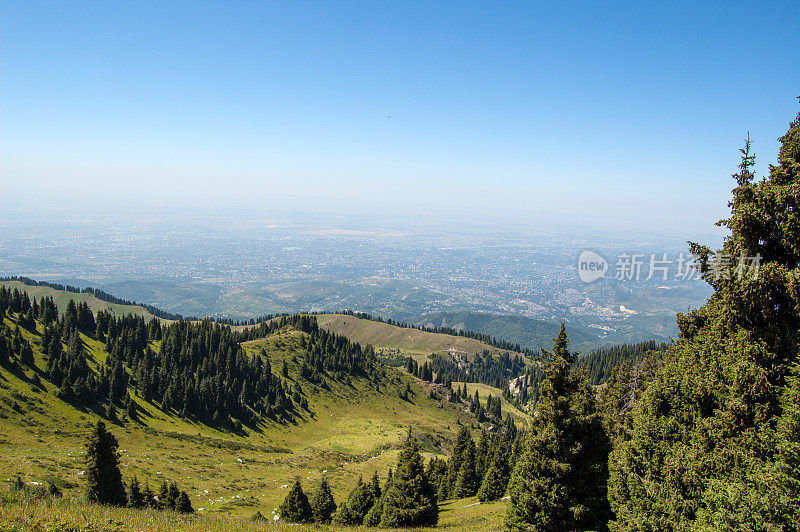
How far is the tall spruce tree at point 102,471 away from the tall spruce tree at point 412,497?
24.9 metres

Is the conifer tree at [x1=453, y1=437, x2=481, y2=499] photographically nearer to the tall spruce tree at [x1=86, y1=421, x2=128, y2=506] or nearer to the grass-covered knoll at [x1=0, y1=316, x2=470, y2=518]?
the grass-covered knoll at [x1=0, y1=316, x2=470, y2=518]

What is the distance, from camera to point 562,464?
691 inches

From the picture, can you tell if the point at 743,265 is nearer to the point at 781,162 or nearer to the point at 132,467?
the point at 781,162

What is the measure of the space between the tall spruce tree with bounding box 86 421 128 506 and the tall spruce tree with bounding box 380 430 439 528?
24.9 metres

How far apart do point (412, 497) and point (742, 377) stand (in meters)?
26.3

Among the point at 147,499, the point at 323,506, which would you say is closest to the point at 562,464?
the point at 323,506

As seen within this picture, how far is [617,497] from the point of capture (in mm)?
15836

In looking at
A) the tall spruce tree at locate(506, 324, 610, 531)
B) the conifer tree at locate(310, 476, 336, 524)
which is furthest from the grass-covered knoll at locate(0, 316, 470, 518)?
the tall spruce tree at locate(506, 324, 610, 531)

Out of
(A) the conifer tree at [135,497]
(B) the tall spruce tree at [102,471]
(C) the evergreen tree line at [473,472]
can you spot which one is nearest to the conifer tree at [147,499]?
(A) the conifer tree at [135,497]

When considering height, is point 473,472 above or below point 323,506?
below

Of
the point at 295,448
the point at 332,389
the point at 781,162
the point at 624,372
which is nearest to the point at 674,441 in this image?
the point at 781,162

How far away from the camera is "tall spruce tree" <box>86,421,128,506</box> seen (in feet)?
109

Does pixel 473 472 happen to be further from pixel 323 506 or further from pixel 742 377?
pixel 742 377

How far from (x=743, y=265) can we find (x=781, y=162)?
3.52 metres
